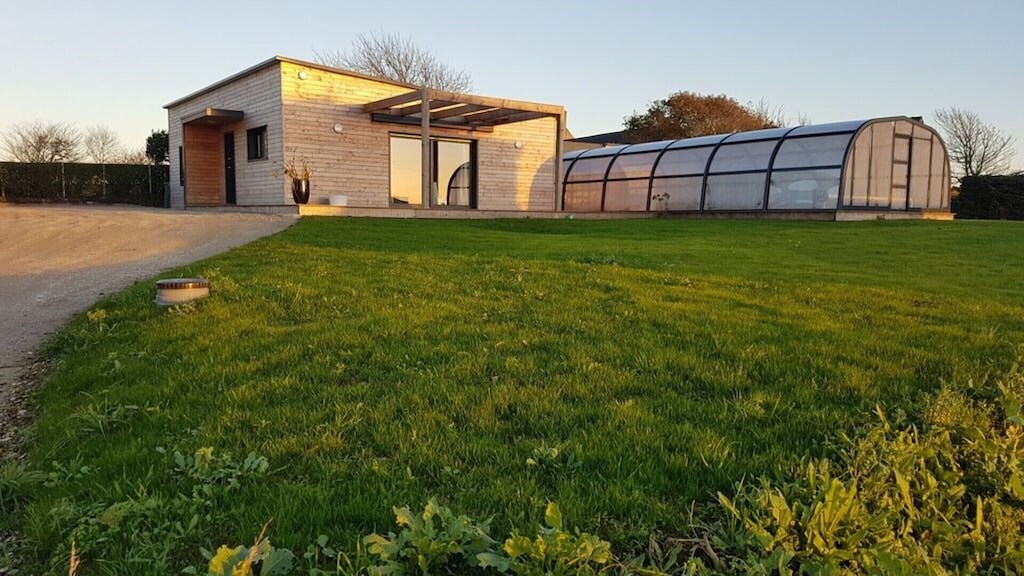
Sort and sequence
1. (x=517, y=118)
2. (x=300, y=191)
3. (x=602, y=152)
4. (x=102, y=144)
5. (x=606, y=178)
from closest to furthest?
1. (x=300, y=191)
2. (x=517, y=118)
3. (x=606, y=178)
4. (x=602, y=152)
5. (x=102, y=144)

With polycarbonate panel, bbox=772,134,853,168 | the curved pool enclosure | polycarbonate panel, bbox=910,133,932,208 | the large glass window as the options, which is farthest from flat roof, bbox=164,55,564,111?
polycarbonate panel, bbox=910,133,932,208

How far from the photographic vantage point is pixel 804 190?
57.2 feet

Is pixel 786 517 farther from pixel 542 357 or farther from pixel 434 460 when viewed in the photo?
pixel 542 357

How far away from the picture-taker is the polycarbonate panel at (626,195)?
2128cm

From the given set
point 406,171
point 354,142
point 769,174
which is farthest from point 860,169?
point 354,142

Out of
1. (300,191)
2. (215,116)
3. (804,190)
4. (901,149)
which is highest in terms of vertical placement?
(215,116)

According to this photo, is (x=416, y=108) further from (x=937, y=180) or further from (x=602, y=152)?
(x=937, y=180)

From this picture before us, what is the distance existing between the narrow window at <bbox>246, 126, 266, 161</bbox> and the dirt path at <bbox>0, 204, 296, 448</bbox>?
4.52 meters

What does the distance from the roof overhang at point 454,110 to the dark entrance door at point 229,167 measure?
15.5 ft

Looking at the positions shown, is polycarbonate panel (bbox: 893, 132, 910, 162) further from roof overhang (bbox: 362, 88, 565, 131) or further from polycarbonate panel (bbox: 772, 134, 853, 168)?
roof overhang (bbox: 362, 88, 565, 131)

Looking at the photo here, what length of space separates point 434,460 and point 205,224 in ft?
35.4

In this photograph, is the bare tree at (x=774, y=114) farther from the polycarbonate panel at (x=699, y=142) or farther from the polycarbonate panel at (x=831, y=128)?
the polycarbonate panel at (x=831, y=128)

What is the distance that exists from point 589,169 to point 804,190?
26.6ft

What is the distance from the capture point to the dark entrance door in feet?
60.0
